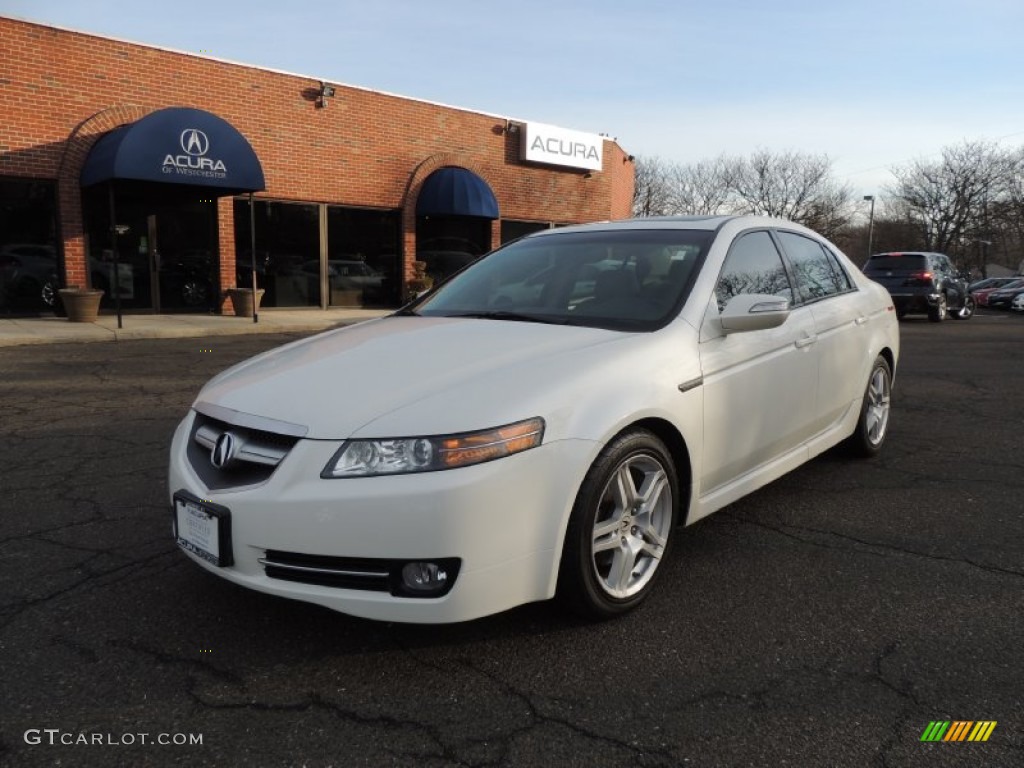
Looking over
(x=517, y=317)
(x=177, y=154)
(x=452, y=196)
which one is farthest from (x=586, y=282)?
(x=452, y=196)

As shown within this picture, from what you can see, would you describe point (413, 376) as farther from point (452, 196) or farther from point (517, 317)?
point (452, 196)

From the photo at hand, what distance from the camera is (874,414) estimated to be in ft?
16.5

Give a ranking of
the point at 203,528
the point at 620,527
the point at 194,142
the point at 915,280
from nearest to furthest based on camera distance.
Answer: the point at 203,528 → the point at 620,527 → the point at 194,142 → the point at 915,280

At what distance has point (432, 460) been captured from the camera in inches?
92.5

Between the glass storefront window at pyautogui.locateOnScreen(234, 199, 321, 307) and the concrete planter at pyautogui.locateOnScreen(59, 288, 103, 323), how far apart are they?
324 centimetres

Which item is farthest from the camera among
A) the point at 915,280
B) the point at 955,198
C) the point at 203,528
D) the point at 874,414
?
the point at 955,198

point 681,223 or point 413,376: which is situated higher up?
point 681,223

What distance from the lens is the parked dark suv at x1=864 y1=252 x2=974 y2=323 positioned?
1848cm

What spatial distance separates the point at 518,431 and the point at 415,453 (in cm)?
33

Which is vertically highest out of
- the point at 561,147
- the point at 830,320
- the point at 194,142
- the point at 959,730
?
the point at 561,147

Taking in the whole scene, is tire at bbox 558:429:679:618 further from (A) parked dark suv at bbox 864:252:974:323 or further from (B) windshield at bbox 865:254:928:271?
(B) windshield at bbox 865:254:928:271

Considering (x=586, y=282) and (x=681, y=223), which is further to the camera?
(x=681, y=223)

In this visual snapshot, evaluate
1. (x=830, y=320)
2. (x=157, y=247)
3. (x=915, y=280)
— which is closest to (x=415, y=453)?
(x=830, y=320)

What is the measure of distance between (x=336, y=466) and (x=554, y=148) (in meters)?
19.9
